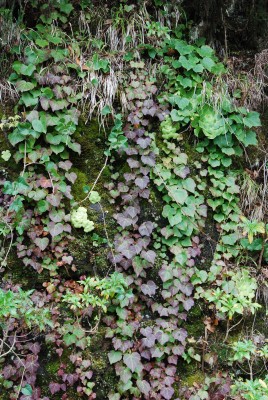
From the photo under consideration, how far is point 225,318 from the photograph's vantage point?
3.29 meters

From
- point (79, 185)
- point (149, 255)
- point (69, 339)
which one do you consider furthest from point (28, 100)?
point (69, 339)

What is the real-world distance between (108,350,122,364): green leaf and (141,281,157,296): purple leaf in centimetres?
49

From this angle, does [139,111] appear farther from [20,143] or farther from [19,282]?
[19,282]

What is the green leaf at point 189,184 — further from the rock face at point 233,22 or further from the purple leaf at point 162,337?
the rock face at point 233,22

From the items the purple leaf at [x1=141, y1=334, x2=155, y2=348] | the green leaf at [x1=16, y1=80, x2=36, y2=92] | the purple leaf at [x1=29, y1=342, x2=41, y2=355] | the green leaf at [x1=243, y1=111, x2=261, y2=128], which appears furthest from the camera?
the green leaf at [x1=243, y1=111, x2=261, y2=128]

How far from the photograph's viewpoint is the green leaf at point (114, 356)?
3.00 meters

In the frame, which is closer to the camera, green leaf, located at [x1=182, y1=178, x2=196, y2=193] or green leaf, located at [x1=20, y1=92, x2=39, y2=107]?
green leaf, located at [x1=20, y1=92, x2=39, y2=107]

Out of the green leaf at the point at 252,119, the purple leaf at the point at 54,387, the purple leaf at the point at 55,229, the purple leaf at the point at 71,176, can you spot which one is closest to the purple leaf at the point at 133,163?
the purple leaf at the point at 71,176

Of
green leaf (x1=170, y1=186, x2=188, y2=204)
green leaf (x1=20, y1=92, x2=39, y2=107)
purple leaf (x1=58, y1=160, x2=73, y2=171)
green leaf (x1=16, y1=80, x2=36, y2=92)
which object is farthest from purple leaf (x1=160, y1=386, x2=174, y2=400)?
green leaf (x1=16, y1=80, x2=36, y2=92)

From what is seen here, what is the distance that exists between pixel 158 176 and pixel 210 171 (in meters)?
0.48

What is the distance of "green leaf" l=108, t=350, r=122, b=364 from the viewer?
3002mm

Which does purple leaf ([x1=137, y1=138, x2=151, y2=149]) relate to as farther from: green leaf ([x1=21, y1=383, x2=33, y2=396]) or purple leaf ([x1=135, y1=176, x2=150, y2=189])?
green leaf ([x1=21, y1=383, x2=33, y2=396])

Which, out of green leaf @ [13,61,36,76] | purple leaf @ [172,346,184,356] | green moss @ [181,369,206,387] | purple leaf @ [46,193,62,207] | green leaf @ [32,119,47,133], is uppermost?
green leaf @ [13,61,36,76]

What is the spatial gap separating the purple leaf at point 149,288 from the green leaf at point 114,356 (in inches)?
19.1
